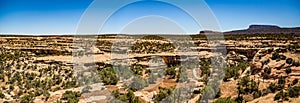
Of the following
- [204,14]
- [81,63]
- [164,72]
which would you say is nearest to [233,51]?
[164,72]

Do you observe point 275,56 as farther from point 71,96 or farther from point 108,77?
point 71,96


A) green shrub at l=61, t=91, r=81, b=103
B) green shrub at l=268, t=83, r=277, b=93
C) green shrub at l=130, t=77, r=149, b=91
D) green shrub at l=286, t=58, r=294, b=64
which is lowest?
green shrub at l=61, t=91, r=81, b=103

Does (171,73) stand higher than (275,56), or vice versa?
(275,56)

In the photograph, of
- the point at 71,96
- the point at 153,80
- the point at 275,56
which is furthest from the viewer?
the point at 153,80

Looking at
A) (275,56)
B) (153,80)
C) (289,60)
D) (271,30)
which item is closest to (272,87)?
(289,60)

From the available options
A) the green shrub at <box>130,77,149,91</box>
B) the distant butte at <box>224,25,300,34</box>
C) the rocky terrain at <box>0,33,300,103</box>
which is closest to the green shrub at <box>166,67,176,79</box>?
the rocky terrain at <box>0,33,300,103</box>

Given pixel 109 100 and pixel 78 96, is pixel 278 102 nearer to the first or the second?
pixel 109 100

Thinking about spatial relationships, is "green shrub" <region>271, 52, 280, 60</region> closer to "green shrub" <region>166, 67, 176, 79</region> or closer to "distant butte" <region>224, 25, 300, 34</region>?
"green shrub" <region>166, 67, 176, 79</region>

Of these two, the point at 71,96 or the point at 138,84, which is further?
the point at 138,84

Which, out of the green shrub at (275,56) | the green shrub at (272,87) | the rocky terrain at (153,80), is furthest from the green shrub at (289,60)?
the green shrub at (272,87)

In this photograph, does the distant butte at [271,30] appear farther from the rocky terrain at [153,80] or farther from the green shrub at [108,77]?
the green shrub at [108,77]

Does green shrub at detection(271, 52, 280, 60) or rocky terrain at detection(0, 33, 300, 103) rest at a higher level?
green shrub at detection(271, 52, 280, 60)
